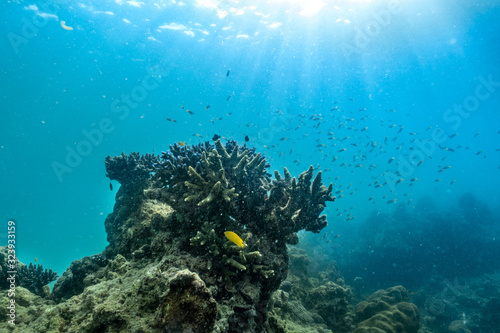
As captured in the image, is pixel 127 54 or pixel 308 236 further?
pixel 127 54

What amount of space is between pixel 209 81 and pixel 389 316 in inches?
1850

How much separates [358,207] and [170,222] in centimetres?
8292

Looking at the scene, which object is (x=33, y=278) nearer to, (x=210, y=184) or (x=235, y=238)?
(x=210, y=184)

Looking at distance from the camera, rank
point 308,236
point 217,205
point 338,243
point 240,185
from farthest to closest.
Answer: point 338,243 → point 308,236 → point 240,185 → point 217,205

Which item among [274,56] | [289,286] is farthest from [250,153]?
[274,56]

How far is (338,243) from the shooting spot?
2905 cm

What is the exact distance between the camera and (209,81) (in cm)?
4591

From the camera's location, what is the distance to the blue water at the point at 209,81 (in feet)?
87.4

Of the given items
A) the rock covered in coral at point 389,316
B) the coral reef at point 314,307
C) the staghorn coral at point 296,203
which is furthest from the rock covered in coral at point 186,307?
the rock covered in coral at point 389,316

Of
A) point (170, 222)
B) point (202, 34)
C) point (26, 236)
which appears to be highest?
point (202, 34)

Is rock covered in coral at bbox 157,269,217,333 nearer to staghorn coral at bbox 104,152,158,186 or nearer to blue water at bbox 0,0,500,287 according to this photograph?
staghorn coral at bbox 104,152,158,186

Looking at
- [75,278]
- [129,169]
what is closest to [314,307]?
[75,278]

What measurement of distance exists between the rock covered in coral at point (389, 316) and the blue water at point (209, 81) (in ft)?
30.3

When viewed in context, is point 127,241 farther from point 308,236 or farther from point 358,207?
point 358,207
